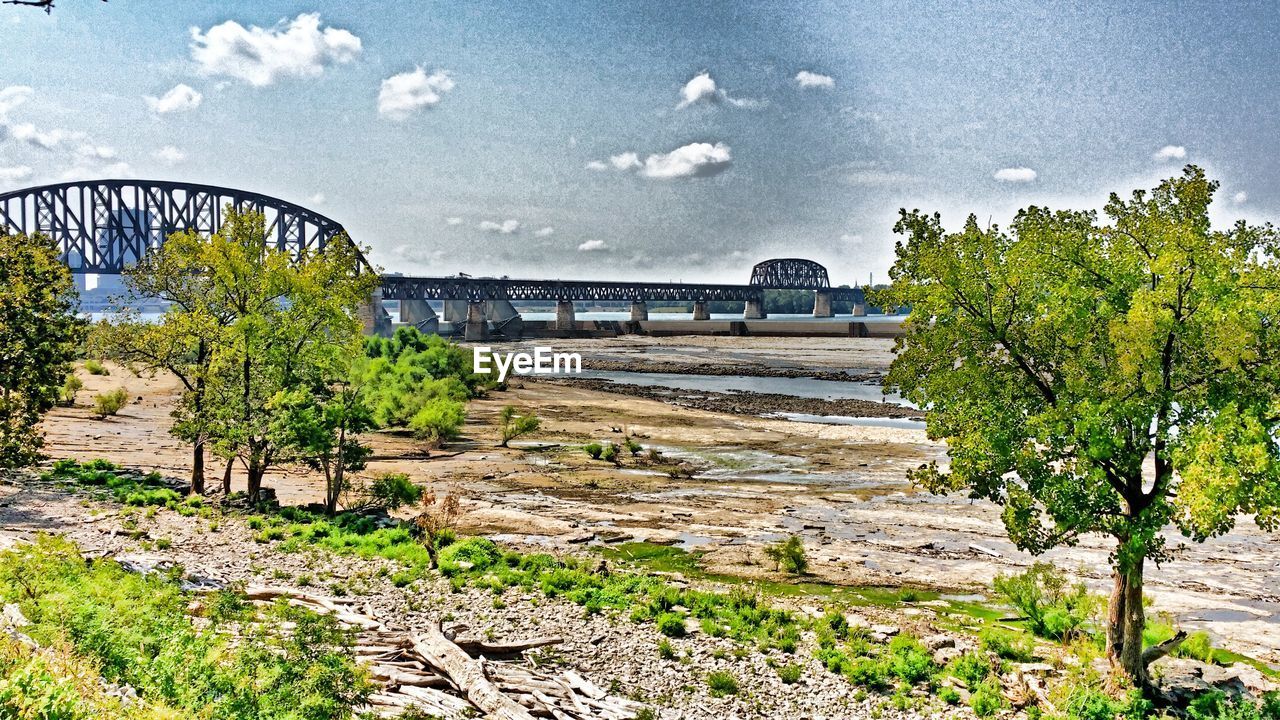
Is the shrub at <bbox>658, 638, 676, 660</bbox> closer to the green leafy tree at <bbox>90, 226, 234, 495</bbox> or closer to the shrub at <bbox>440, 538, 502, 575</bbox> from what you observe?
the shrub at <bbox>440, 538, 502, 575</bbox>

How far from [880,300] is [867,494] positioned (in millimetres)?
22252

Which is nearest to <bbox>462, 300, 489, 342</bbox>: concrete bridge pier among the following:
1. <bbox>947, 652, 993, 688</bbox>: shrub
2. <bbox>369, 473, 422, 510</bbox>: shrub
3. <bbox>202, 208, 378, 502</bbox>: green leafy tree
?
<bbox>202, 208, 378, 502</bbox>: green leafy tree

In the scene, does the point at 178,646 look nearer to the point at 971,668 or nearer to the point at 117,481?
the point at 971,668

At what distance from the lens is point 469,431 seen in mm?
58750

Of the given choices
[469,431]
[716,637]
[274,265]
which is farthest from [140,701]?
[469,431]

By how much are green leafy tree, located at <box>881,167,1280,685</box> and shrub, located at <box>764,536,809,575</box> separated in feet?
29.2

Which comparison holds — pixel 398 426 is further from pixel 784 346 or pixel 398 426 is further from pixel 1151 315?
pixel 784 346

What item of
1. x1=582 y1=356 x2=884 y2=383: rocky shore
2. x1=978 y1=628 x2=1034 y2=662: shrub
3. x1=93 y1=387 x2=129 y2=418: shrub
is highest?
x1=582 y1=356 x2=884 y2=383: rocky shore

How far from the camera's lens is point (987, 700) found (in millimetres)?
15992

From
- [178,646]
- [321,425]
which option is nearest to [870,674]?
[178,646]

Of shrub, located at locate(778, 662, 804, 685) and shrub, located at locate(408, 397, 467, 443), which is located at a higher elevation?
shrub, located at locate(408, 397, 467, 443)

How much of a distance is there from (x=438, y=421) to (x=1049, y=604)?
123 ft

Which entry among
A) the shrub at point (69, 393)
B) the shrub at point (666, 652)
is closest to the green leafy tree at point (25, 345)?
the shrub at point (666, 652)

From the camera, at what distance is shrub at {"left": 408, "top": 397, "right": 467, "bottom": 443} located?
51.7 m
